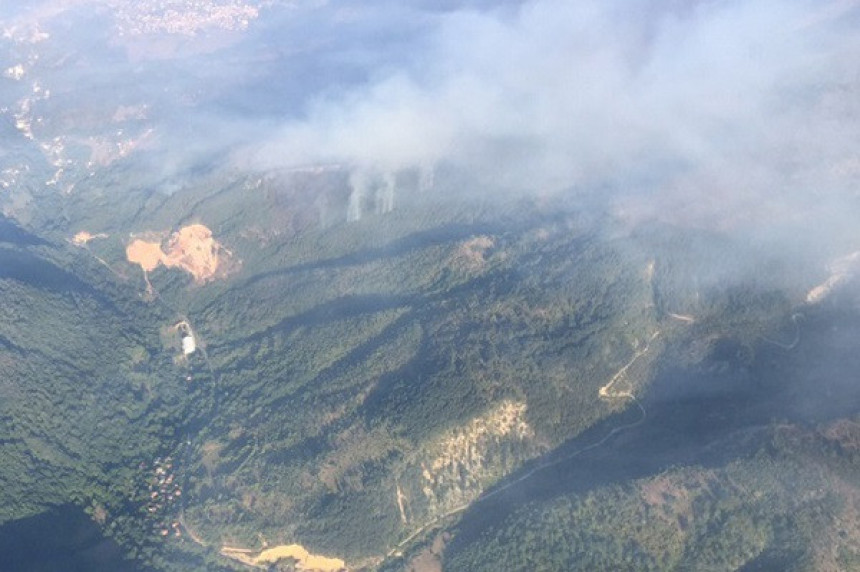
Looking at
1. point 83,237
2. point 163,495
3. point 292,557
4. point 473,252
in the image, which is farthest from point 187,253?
point 292,557

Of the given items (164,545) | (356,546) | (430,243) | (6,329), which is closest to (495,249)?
(430,243)

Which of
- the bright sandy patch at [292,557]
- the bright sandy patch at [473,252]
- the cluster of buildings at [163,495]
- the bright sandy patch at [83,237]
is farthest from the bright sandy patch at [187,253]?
the bright sandy patch at [292,557]

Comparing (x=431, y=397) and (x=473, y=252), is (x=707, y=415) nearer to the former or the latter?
(x=431, y=397)

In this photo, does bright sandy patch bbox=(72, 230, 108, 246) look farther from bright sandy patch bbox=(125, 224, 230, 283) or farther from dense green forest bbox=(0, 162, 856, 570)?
dense green forest bbox=(0, 162, 856, 570)

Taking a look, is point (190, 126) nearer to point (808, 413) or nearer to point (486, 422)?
point (486, 422)

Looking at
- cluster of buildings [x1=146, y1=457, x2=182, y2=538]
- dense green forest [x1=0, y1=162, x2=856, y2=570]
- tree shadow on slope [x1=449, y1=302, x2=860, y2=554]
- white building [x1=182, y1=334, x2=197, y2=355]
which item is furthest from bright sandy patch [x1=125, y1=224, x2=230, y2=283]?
tree shadow on slope [x1=449, y1=302, x2=860, y2=554]
